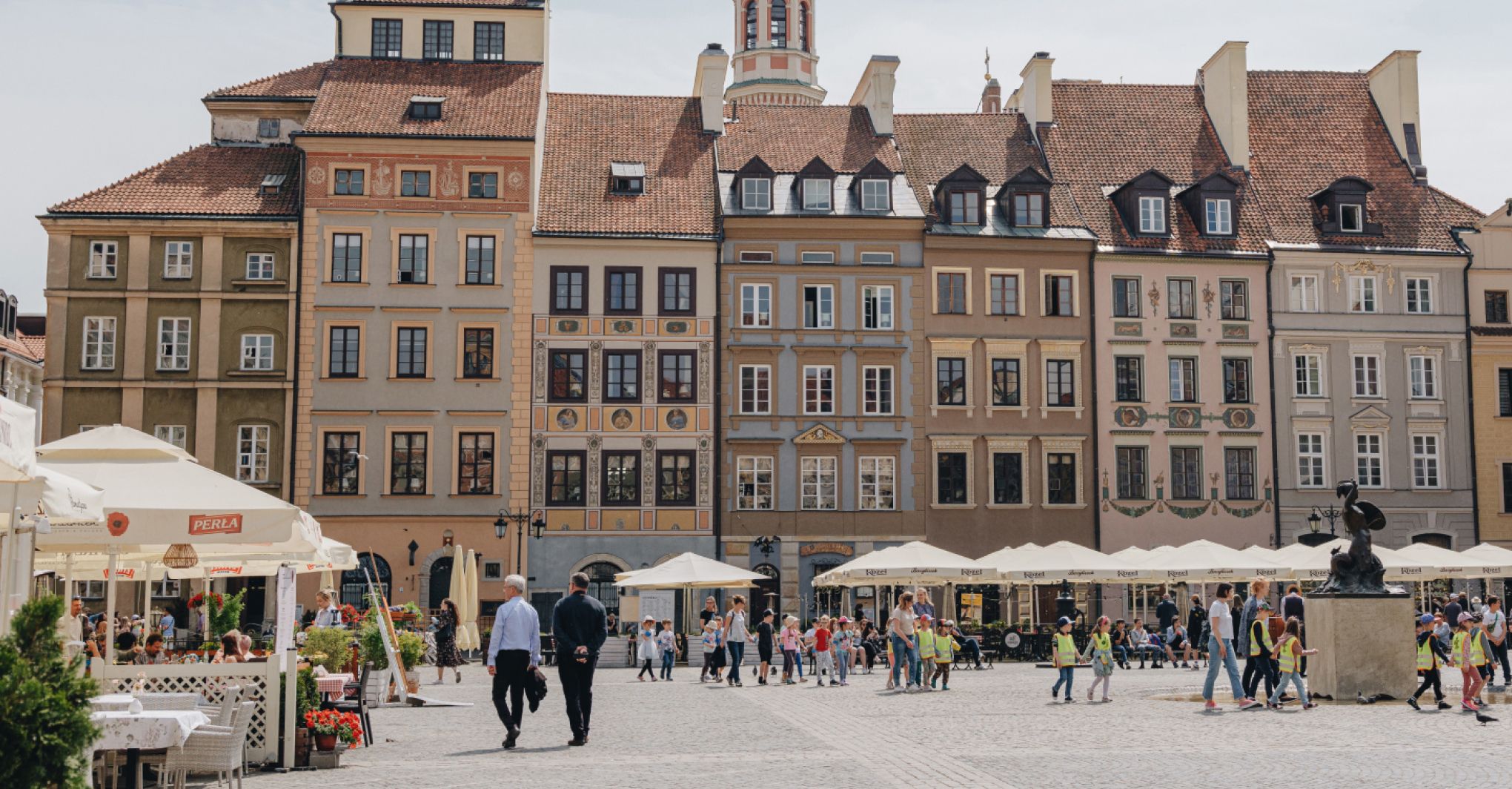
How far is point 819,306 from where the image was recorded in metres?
45.3

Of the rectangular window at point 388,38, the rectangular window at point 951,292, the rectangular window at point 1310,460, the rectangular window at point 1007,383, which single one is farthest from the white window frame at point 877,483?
the rectangular window at point 388,38

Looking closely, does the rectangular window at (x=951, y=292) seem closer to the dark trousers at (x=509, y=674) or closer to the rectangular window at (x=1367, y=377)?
the rectangular window at (x=1367, y=377)

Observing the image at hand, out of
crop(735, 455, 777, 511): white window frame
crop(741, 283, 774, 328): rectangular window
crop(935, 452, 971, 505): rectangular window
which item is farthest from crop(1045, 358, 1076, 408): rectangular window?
crop(735, 455, 777, 511): white window frame

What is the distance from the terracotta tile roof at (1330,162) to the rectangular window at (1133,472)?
768 cm

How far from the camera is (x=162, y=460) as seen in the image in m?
15.8

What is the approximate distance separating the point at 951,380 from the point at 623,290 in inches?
368

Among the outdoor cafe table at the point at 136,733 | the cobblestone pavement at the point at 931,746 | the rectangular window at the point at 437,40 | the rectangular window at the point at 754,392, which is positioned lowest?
the cobblestone pavement at the point at 931,746

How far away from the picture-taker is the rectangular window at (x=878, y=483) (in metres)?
44.8

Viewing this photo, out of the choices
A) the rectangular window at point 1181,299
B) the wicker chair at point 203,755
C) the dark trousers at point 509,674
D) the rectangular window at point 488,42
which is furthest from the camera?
the rectangular window at point 488,42

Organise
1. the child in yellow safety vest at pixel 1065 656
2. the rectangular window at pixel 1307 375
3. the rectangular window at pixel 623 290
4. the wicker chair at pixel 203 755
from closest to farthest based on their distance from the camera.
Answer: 1. the wicker chair at pixel 203 755
2. the child in yellow safety vest at pixel 1065 656
3. the rectangular window at pixel 623 290
4. the rectangular window at pixel 1307 375

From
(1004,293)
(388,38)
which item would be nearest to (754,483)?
(1004,293)

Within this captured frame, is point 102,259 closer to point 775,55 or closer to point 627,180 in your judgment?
point 627,180

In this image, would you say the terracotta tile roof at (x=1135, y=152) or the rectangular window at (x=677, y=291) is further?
the terracotta tile roof at (x=1135, y=152)

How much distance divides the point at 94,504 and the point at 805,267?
109ft
